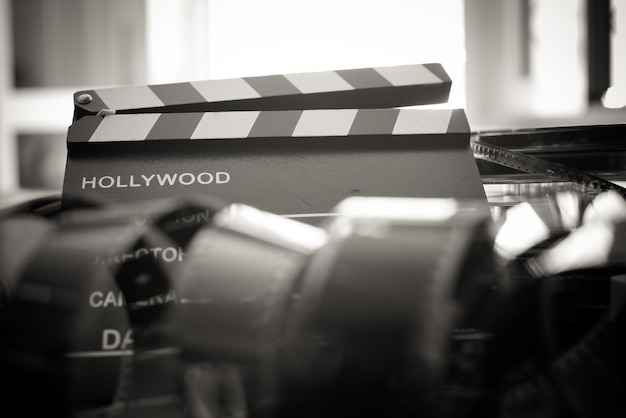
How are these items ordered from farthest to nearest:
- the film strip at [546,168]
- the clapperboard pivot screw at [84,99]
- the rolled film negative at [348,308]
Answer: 1. the clapperboard pivot screw at [84,99]
2. the film strip at [546,168]
3. the rolled film negative at [348,308]

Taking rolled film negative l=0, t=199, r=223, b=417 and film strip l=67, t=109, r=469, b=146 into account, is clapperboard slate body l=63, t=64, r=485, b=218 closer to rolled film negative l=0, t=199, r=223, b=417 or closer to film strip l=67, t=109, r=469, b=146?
film strip l=67, t=109, r=469, b=146

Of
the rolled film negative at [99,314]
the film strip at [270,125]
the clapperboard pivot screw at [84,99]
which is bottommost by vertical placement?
the rolled film negative at [99,314]

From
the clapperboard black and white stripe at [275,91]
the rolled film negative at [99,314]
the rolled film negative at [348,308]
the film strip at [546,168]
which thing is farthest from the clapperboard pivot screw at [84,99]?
the film strip at [546,168]

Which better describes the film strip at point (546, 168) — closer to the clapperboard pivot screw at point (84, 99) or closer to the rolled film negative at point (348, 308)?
the rolled film negative at point (348, 308)

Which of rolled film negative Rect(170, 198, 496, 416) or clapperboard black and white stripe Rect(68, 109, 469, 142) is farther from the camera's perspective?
clapperboard black and white stripe Rect(68, 109, 469, 142)

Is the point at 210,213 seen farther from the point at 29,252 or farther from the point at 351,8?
the point at 351,8

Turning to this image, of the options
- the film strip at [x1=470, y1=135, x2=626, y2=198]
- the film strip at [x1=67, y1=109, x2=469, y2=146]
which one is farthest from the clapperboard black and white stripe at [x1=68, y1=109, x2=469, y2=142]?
the film strip at [x1=470, y1=135, x2=626, y2=198]

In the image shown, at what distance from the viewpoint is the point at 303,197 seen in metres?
0.94

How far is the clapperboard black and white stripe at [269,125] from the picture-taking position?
0.99 meters

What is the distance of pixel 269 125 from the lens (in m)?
1.00

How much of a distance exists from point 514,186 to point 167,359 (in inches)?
35.9

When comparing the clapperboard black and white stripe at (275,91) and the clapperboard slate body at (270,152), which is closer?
the clapperboard slate body at (270,152)

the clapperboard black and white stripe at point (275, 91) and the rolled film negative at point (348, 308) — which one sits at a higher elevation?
the clapperboard black and white stripe at point (275, 91)

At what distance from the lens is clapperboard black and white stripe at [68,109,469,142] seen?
0.99 m
